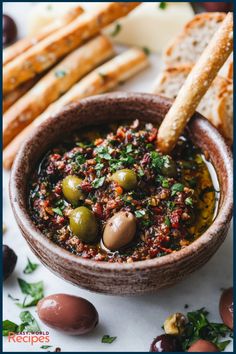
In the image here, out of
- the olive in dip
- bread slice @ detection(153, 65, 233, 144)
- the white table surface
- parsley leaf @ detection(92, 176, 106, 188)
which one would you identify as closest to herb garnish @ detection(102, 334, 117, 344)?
the white table surface

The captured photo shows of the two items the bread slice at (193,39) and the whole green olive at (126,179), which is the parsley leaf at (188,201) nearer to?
the whole green olive at (126,179)

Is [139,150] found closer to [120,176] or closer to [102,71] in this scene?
[120,176]

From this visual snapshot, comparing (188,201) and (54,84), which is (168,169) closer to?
(188,201)

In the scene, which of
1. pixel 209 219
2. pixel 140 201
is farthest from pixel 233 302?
pixel 140 201

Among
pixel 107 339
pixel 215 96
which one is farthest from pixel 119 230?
pixel 215 96

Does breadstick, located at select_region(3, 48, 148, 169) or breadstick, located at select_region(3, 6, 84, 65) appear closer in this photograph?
breadstick, located at select_region(3, 48, 148, 169)

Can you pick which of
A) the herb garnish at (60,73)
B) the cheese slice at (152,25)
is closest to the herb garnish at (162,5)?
the cheese slice at (152,25)

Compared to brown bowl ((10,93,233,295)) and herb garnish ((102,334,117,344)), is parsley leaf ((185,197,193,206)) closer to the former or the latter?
brown bowl ((10,93,233,295))
